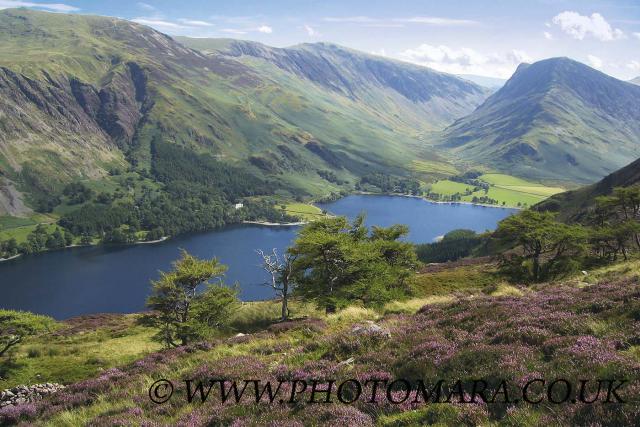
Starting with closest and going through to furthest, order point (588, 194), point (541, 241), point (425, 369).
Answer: point (425, 369) < point (541, 241) < point (588, 194)

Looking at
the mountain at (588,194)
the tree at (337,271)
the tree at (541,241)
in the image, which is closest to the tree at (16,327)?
the tree at (337,271)

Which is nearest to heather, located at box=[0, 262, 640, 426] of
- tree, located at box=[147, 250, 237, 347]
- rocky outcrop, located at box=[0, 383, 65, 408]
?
rocky outcrop, located at box=[0, 383, 65, 408]

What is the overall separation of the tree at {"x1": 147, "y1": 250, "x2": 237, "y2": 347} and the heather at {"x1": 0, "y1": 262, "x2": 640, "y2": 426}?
20827 millimetres

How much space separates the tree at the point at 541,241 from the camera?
5756 cm

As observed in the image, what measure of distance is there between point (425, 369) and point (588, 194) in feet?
592

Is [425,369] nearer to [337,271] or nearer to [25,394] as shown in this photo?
[25,394]

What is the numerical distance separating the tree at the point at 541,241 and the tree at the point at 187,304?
41.3m

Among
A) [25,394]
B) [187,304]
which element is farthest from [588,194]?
[25,394]

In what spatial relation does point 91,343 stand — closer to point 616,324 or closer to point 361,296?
point 361,296

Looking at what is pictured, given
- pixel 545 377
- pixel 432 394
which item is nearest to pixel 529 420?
pixel 545 377

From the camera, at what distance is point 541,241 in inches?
2335

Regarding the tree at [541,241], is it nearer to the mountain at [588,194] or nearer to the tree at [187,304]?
the tree at [187,304]

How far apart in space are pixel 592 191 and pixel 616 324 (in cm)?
17534

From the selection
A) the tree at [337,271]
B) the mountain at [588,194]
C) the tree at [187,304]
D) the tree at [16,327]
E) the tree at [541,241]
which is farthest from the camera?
the mountain at [588,194]
